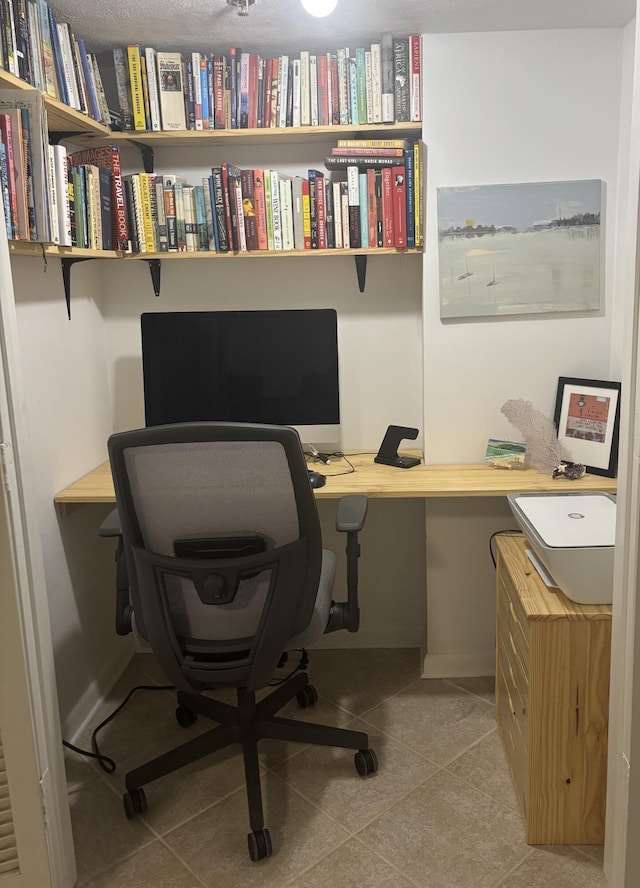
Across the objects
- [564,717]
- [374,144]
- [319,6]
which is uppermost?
[319,6]

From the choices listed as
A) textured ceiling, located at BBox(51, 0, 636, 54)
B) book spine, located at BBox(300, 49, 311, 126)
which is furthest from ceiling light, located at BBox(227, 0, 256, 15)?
book spine, located at BBox(300, 49, 311, 126)

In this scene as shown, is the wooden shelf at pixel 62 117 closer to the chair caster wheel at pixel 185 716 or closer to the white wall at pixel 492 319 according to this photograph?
the white wall at pixel 492 319

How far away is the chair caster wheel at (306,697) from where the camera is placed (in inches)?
102

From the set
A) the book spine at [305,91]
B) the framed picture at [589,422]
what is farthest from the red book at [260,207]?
the framed picture at [589,422]

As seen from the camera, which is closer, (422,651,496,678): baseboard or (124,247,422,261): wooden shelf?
(124,247,422,261): wooden shelf

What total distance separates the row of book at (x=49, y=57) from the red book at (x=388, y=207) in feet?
3.04

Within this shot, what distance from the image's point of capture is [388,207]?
249cm

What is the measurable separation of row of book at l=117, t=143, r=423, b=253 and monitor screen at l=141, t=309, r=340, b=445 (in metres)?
0.24

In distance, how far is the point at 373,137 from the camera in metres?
2.61

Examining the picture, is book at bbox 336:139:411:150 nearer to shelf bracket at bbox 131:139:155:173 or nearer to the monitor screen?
the monitor screen

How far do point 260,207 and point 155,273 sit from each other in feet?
1.75

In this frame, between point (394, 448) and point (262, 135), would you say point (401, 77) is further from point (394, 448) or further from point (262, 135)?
point (394, 448)

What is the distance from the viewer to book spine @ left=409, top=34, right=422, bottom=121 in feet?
7.91

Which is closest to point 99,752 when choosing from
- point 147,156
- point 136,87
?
point 147,156
